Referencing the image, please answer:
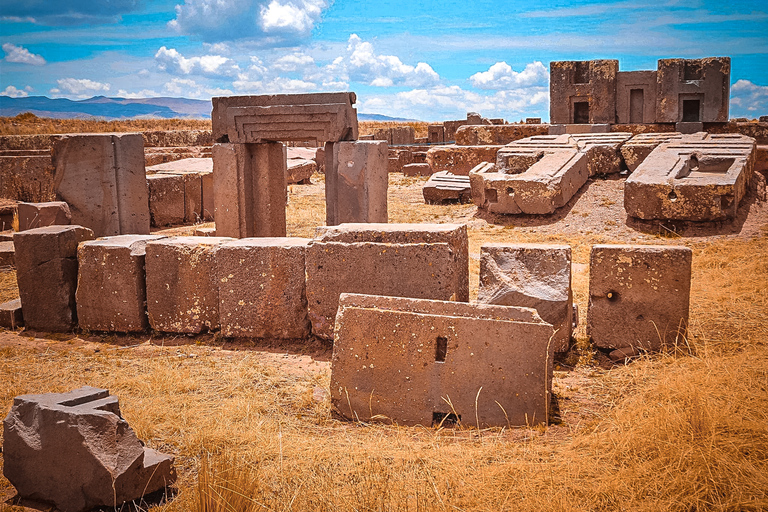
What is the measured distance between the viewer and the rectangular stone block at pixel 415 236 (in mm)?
4867

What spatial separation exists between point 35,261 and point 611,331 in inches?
199

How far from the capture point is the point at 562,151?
38.3ft

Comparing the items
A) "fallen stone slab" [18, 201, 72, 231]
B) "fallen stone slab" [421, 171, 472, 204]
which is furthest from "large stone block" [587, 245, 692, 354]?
"fallen stone slab" [421, 171, 472, 204]

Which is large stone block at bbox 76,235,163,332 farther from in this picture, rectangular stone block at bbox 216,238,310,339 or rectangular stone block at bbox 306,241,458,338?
rectangular stone block at bbox 306,241,458,338

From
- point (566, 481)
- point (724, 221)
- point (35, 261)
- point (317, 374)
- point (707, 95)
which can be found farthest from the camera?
point (707, 95)

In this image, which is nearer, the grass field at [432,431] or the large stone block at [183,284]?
the grass field at [432,431]

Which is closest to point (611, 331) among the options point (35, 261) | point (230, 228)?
point (35, 261)

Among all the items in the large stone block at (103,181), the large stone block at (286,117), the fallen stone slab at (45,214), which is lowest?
the fallen stone slab at (45,214)

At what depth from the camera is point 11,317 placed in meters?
5.96

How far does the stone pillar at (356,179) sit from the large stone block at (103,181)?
2.51 meters

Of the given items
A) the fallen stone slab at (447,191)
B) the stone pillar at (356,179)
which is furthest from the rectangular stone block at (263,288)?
the fallen stone slab at (447,191)

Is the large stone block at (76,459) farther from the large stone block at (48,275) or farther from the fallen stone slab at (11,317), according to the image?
the fallen stone slab at (11,317)

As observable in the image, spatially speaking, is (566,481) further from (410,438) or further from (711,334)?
Answer: (711,334)

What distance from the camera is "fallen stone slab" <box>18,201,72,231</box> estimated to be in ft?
27.2
